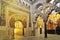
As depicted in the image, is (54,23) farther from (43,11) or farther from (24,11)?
(24,11)

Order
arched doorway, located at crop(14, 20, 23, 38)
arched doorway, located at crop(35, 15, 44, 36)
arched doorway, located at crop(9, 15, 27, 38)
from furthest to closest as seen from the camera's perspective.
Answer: arched doorway, located at crop(35, 15, 44, 36) → arched doorway, located at crop(14, 20, 23, 38) → arched doorway, located at crop(9, 15, 27, 38)

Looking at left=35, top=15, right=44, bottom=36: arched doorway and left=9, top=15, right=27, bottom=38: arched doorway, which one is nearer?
left=9, top=15, right=27, bottom=38: arched doorway

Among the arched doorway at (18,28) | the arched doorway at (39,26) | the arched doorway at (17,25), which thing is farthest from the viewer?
the arched doorway at (39,26)

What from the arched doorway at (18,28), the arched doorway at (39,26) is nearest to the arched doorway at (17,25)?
the arched doorway at (18,28)

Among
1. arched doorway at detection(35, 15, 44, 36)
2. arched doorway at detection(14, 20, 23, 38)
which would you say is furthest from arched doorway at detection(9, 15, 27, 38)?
arched doorway at detection(35, 15, 44, 36)

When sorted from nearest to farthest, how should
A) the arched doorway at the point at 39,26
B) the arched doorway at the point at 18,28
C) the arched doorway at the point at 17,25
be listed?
1. the arched doorway at the point at 17,25
2. the arched doorway at the point at 18,28
3. the arched doorway at the point at 39,26

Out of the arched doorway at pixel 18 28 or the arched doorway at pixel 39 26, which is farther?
the arched doorway at pixel 39 26

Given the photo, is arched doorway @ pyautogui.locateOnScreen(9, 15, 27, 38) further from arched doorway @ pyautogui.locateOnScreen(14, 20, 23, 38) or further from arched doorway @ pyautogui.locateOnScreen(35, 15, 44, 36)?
arched doorway @ pyautogui.locateOnScreen(35, 15, 44, 36)

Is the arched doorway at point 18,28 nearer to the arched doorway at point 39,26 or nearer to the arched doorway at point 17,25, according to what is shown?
the arched doorway at point 17,25

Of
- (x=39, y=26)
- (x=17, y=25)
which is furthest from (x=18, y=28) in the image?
(x=39, y=26)

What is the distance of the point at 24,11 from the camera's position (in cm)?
878

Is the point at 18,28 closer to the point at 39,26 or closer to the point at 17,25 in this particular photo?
the point at 17,25

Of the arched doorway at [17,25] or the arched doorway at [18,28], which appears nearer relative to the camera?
the arched doorway at [17,25]

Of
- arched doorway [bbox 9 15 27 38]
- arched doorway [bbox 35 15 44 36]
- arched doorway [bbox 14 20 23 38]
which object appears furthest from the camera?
arched doorway [bbox 35 15 44 36]
